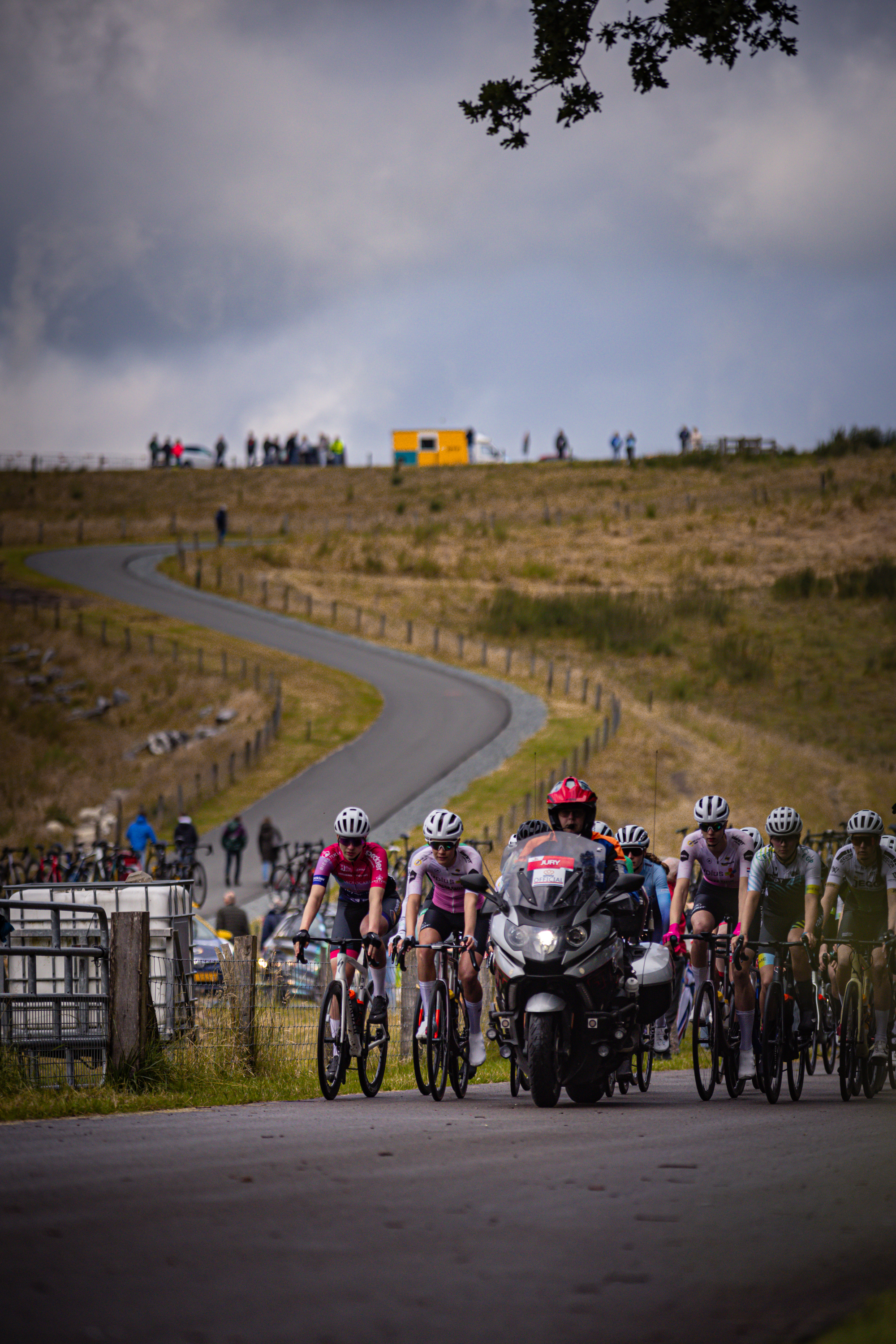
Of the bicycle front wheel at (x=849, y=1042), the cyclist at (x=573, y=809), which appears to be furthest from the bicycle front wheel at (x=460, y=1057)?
the bicycle front wheel at (x=849, y=1042)

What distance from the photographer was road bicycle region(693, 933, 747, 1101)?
1134 cm

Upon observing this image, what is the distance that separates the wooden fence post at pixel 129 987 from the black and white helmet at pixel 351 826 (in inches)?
57.7

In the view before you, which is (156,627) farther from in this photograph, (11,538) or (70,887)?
(70,887)

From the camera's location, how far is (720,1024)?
11352 mm

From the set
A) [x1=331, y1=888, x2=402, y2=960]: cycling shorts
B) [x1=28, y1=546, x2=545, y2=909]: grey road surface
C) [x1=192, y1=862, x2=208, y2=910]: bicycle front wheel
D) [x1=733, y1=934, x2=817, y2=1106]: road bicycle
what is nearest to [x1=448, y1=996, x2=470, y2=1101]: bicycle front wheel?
[x1=331, y1=888, x2=402, y2=960]: cycling shorts

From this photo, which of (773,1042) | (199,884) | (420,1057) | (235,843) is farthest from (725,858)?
(235,843)

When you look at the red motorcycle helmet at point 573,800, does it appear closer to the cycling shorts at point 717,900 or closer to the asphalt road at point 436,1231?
the cycling shorts at point 717,900

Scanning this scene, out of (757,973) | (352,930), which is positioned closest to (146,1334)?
(352,930)

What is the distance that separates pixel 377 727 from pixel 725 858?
1337 inches

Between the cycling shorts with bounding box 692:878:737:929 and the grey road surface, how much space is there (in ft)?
52.0

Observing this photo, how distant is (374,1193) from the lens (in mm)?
6633

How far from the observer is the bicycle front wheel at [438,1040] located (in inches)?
420

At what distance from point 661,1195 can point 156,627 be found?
52.0 meters

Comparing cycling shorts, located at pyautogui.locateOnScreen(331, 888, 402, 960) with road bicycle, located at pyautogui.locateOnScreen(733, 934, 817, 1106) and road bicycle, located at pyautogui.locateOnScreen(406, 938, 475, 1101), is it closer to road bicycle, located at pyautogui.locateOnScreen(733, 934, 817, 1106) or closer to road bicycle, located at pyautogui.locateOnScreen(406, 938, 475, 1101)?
road bicycle, located at pyautogui.locateOnScreen(406, 938, 475, 1101)
